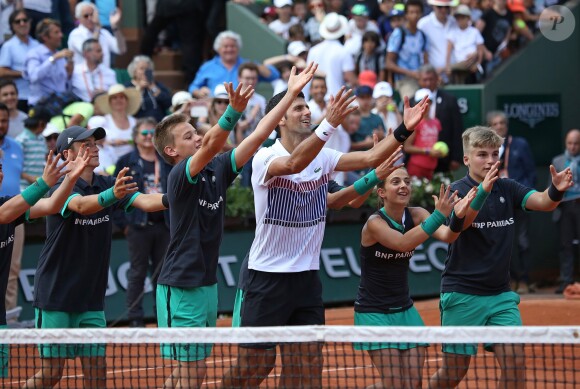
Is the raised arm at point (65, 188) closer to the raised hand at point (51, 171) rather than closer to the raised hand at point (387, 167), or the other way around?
the raised hand at point (51, 171)

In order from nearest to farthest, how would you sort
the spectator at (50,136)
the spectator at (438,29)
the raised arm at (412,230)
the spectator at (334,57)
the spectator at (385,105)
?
the raised arm at (412,230)
the spectator at (50,136)
the spectator at (385,105)
the spectator at (334,57)
the spectator at (438,29)

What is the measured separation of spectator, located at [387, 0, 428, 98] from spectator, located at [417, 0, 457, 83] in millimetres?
147

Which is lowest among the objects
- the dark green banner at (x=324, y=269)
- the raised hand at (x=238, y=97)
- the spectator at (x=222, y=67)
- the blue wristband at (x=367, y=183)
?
the dark green banner at (x=324, y=269)

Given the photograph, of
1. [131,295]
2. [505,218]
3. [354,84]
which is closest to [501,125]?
[354,84]

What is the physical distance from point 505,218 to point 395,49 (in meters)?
8.79

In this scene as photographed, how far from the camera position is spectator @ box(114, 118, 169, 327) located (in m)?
13.3

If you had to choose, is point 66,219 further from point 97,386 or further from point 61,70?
point 61,70

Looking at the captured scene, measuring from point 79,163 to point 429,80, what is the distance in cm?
893

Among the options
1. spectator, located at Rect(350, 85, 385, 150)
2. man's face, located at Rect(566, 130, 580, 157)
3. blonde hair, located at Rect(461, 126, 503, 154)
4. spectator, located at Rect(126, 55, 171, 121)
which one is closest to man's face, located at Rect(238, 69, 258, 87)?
spectator, located at Rect(126, 55, 171, 121)

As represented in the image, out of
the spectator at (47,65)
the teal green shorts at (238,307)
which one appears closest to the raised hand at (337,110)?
the teal green shorts at (238,307)

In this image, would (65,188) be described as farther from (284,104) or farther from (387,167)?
(387,167)

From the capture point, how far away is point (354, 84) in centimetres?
1712

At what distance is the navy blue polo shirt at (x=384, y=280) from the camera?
28.8 ft

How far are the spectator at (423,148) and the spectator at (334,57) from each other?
66.8 inches
